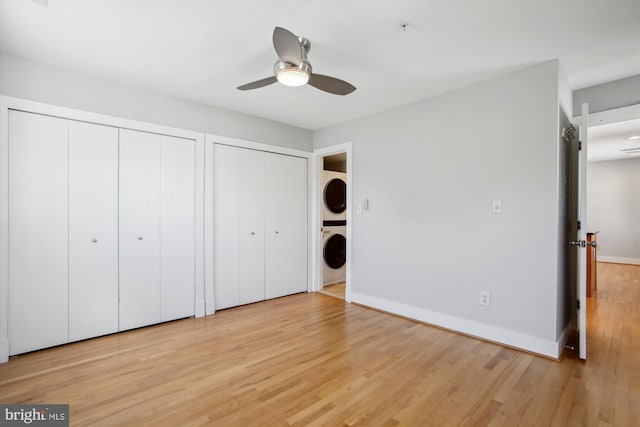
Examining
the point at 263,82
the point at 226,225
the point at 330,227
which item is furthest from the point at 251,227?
the point at 263,82

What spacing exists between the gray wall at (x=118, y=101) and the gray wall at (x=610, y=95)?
3.30 metres

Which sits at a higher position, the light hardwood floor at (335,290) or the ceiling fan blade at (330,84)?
the ceiling fan blade at (330,84)

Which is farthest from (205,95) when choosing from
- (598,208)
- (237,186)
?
(598,208)

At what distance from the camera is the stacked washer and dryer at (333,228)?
4.59 metres

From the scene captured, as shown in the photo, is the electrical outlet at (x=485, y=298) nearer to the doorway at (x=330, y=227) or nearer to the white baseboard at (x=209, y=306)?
the doorway at (x=330, y=227)

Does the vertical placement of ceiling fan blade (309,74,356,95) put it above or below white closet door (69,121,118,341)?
above

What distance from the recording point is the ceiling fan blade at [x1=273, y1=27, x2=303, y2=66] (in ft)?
5.39

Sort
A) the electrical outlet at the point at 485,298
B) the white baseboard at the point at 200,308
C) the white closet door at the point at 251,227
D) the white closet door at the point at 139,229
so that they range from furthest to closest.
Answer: the white closet door at the point at 251,227, the white baseboard at the point at 200,308, the white closet door at the point at 139,229, the electrical outlet at the point at 485,298

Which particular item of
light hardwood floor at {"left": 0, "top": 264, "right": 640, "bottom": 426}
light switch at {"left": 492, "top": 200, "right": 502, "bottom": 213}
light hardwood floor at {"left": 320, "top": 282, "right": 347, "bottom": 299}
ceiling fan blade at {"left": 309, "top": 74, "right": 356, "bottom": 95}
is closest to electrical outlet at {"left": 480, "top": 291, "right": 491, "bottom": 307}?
light hardwood floor at {"left": 0, "top": 264, "right": 640, "bottom": 426}

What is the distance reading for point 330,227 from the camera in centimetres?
467

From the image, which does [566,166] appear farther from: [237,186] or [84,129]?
[84,129]

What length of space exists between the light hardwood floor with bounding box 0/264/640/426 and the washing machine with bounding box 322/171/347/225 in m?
2.01

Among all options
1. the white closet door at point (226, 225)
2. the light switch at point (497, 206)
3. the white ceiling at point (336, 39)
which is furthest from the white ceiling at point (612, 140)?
the white closet door at point (226, 225)

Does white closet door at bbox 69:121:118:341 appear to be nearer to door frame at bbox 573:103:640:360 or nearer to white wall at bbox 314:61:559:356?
white wall at bbox 314:61:559:356
